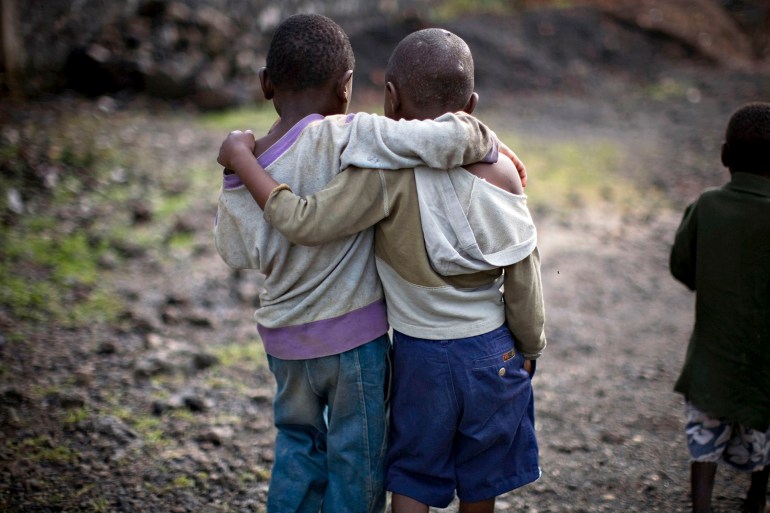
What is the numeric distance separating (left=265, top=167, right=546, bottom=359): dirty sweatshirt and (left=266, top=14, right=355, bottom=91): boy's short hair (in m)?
0.28

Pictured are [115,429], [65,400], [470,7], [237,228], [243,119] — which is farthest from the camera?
[470,7]

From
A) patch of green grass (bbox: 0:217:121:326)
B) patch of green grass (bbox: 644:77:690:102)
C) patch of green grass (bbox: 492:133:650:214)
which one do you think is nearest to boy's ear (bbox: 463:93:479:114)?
patch of green grass (bbox: 0:217:121:326)

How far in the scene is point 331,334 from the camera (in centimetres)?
203

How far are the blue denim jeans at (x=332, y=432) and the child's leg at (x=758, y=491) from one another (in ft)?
4.47

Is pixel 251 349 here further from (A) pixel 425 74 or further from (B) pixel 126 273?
(A) pixel 425 74

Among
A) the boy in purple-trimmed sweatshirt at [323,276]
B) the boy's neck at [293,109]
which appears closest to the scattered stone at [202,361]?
the boy in purple-trimmed sweatshirt at [323,276]

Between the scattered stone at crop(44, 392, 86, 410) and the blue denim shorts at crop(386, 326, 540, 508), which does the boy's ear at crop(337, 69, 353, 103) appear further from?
the scattered stone at crop(44, 392, 86, 410)

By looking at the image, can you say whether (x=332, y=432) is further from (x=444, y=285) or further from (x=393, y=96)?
(x=393, y=96)

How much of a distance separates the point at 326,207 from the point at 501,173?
47cm

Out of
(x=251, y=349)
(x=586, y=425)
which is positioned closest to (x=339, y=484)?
(x=586, y=425)

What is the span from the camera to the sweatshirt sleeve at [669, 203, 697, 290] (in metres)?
2.56

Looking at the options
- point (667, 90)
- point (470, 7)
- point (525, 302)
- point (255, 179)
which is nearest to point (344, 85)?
point (255, 179)

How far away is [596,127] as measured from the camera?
8141 mm

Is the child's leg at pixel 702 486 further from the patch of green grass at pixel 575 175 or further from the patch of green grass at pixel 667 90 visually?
the patch of green grass at pixel 667 90
